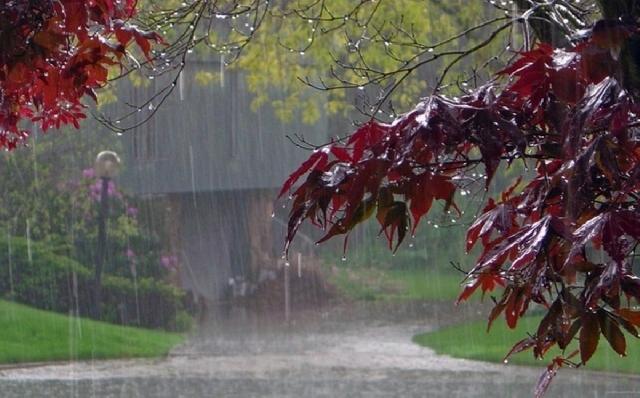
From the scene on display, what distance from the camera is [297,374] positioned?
39.7ft

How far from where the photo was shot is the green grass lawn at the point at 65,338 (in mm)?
13391

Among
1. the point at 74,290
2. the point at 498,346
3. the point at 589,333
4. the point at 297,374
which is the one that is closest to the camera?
the point at 589,333

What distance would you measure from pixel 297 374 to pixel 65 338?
3.89m

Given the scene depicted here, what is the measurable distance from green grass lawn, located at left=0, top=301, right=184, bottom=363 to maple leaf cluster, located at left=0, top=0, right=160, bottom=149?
959cm

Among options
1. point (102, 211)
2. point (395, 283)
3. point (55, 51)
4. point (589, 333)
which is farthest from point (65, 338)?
point (589, 333)

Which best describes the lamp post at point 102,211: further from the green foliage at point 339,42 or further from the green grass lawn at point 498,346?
the green grass lawn at point 498,346

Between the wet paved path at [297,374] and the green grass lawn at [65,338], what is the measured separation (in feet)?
1.45

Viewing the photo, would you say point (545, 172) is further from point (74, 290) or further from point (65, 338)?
point (74, 290)

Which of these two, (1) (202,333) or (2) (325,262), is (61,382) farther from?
(2) (325,262)

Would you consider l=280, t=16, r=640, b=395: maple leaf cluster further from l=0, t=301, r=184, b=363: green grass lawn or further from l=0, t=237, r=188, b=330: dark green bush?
l=0, t=237, r=188, b=330: dark green bush

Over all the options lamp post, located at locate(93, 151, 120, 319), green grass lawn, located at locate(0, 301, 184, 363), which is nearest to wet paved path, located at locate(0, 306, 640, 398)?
green grass lawn, located at locate(0, 301, 184, 363)

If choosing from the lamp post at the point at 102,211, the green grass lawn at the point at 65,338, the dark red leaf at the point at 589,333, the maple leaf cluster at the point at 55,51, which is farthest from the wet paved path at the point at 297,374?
the dark red leaf at the point at 589,333

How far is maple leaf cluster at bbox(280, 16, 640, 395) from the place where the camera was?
2238mm

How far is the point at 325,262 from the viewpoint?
22.3m
